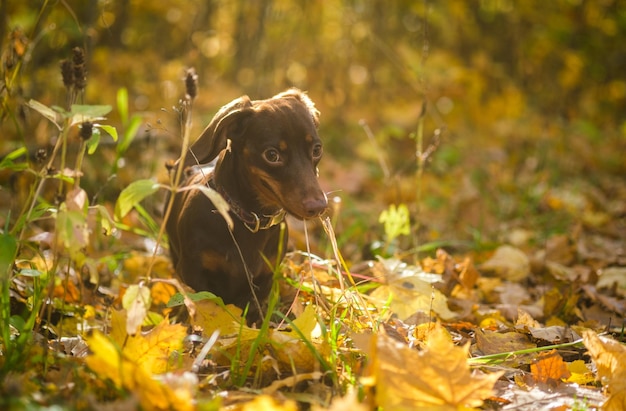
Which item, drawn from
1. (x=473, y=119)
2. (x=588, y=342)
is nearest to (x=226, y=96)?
(x=473, y=119)

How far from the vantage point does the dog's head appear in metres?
2.46

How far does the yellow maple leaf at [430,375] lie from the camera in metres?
1.68

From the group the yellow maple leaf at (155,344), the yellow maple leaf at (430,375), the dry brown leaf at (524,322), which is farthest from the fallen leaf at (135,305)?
the dry brown leaf at (524,322)

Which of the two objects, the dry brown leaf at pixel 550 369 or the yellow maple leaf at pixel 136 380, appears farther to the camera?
the dry brown leaf at pixel 550 369

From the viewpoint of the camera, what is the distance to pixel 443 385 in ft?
5.57

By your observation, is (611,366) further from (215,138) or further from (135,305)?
(215,138)

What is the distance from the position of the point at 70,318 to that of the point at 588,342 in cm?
197

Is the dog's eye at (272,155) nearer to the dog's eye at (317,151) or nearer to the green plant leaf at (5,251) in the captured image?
the dog's eye at (317,151)

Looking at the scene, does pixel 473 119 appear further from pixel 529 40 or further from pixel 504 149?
pixel 529 40

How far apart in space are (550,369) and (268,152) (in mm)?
1286

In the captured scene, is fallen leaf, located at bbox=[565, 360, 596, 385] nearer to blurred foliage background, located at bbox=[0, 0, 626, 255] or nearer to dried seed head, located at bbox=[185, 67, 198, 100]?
dried seed head, located at bbox=[185, 67, 198, 100]

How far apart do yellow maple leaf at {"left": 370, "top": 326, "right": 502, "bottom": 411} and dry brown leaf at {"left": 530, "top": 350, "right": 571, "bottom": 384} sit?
50 centimetres

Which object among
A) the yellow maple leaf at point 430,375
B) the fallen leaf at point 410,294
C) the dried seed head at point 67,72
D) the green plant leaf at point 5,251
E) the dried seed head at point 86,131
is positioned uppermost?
the dried seed head at point 67,72

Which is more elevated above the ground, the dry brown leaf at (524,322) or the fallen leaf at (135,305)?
the fallen leaf at (135,305)
